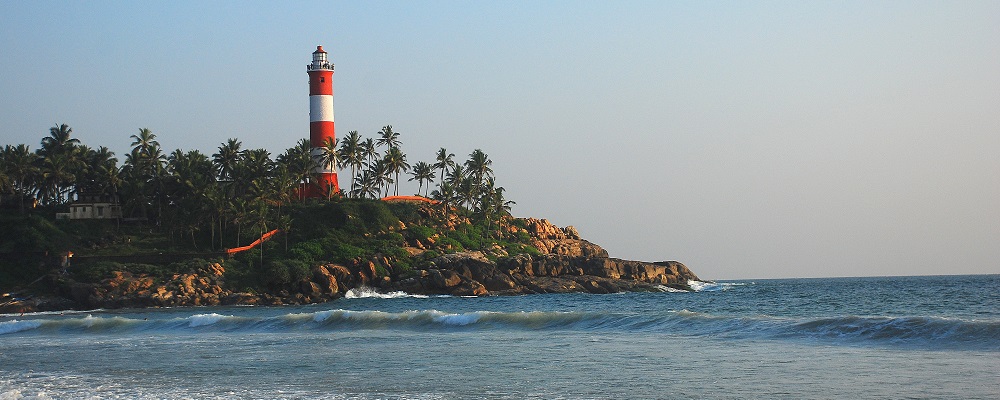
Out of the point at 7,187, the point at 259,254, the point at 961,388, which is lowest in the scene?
the point at 961,388

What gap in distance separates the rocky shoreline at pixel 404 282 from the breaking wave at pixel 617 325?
53.8 feet

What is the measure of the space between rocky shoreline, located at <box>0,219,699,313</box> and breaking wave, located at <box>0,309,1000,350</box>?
53.8 ft

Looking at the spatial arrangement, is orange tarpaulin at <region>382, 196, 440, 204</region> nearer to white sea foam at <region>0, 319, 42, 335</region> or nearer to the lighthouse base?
the lighthouse base

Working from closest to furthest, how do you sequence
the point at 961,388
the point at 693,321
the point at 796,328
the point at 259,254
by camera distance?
1. the point at 961,388
2. the point at 796,328
3. the point at 693,321
4. the point at 259,254

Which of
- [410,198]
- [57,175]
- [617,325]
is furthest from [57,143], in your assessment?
[617,325]

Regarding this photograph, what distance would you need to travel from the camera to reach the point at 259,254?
6594 cm

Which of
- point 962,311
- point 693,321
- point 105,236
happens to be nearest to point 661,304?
point 962,311

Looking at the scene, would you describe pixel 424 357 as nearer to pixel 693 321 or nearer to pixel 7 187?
pixel 693 321

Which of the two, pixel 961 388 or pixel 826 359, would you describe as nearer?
pixel 961 388

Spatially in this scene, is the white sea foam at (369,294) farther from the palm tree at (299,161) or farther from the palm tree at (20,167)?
the palm tree at (20,167)

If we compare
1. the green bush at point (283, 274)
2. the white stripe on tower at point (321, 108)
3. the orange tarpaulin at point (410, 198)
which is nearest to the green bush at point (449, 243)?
the orange tarpaulin at point (410, 198)

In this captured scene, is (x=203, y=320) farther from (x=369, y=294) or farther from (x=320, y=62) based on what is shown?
(x=320, y=62)

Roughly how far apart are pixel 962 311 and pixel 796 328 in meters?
17.3

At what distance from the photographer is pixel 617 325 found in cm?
3191
